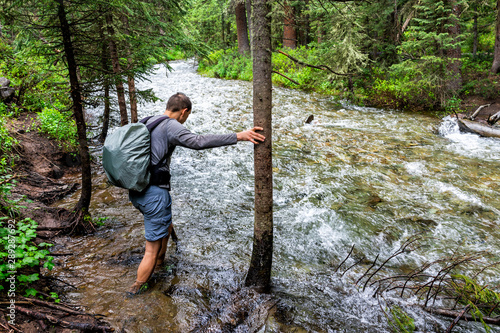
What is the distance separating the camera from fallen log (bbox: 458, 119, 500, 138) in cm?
1042

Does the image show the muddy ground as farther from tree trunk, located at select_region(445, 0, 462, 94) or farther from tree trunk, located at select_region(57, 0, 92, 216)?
tree trunk, located at select_region(445, 0, 462, 94)

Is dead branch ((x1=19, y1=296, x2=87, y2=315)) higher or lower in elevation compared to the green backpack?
lower

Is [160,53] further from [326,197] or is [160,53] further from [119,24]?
[326,197]

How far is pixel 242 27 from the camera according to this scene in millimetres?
25281

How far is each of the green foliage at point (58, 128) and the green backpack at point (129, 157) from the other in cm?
565

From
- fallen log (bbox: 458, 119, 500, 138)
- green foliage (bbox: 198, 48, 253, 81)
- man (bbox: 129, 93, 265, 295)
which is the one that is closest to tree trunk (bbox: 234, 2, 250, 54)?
green foliage (bbox: 198, 48, 253, 81)

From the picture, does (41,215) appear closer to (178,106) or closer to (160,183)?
(160,183)

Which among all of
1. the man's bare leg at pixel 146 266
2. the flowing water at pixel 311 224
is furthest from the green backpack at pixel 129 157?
the flowing water at pixel 311 224

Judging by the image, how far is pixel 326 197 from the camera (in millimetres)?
6820

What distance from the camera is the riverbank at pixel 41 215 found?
2.57 m

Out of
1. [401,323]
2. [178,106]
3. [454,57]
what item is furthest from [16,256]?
[454,57]

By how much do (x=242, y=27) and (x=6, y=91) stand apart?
20.9 m

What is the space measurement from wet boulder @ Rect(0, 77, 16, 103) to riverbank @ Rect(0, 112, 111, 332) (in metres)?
0.56

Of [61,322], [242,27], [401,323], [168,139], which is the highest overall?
[242,27]
